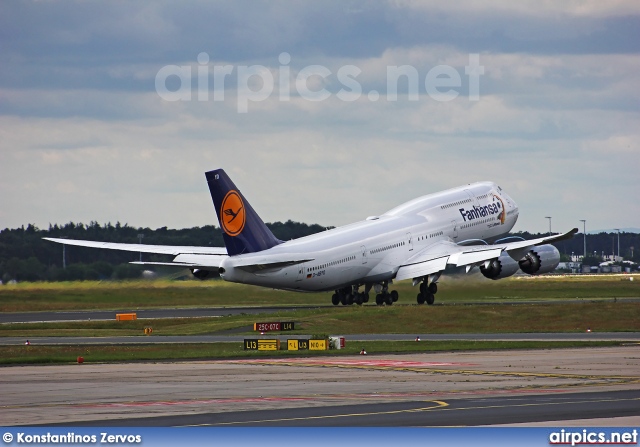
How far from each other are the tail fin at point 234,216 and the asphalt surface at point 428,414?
4297 centimetres

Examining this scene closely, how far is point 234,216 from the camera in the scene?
7375 cm

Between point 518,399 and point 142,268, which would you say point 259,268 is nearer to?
point 142,268

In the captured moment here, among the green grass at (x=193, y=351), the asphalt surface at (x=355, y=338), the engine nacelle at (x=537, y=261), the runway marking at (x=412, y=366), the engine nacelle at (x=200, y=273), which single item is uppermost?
the engine nacelle at (x=537, y=261)

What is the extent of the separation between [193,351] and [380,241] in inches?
1313

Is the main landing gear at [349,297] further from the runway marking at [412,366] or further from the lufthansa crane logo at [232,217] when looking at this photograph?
the runway marking at [412,366]

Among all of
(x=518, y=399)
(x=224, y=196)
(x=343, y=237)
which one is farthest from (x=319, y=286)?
(x=518, y=399)

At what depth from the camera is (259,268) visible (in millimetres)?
74438

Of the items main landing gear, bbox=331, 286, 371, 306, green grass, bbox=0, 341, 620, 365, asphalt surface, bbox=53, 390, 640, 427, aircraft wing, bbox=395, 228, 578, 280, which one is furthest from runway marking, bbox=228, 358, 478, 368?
main landing gear, bbox=331, 286, 371, 306

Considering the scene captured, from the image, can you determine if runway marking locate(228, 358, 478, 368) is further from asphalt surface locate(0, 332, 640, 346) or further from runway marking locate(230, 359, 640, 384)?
asphalt surface locate(0, 332, 640, 346)

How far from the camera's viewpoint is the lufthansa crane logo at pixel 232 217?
7362 cm

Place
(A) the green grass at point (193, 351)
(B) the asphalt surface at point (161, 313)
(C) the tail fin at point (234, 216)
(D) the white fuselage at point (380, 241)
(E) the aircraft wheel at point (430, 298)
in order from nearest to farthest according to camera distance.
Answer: (A) the green grass at point (193, 351) < (C) the tail fin at point (234, 216) < (D) the white fuselage at point (380, 241) < (B) the asphalt surface at point (161, 313) < (E) the aircraft wheel at point (430, 298)

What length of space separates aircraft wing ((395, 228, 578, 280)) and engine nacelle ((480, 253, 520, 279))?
50 cm

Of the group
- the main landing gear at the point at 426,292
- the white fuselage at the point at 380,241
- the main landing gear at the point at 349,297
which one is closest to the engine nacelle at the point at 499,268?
the main landing gear at the point at 426,292

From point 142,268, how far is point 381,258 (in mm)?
22862
